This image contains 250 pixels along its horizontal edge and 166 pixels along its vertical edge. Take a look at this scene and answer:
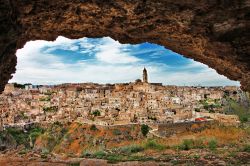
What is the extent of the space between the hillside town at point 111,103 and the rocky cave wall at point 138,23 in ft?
139

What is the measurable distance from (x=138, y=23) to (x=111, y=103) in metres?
77.8

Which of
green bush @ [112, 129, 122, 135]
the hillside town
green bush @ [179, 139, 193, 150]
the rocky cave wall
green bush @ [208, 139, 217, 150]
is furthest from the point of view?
the hillside town

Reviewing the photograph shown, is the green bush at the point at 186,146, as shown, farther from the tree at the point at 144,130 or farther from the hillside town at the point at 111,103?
the hillside town at the point at 111,103

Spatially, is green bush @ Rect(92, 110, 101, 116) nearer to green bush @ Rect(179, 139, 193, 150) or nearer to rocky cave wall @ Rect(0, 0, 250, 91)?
green bush @ Rect(179, 139, 193, 150)

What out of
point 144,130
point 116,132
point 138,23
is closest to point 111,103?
point 116,132

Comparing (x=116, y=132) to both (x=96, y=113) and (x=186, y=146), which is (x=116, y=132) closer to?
(x=186, y=146)

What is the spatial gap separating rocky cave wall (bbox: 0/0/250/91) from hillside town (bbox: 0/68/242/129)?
42473mm

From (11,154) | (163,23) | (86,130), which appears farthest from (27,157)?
(86,130)

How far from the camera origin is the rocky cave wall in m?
6.85

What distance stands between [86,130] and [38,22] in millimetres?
41904

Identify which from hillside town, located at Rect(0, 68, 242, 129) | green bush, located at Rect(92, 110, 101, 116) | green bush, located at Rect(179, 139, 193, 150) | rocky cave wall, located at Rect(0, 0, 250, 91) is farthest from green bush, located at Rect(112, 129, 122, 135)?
rocky cave wall, located at Rect(0, 0, 250, 91)

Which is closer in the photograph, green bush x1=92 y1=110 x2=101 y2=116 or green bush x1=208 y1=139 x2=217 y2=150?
green bush x1=208 y1=139 x2=217 y2=150

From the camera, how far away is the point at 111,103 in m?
85.9

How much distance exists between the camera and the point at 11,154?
17.2m
